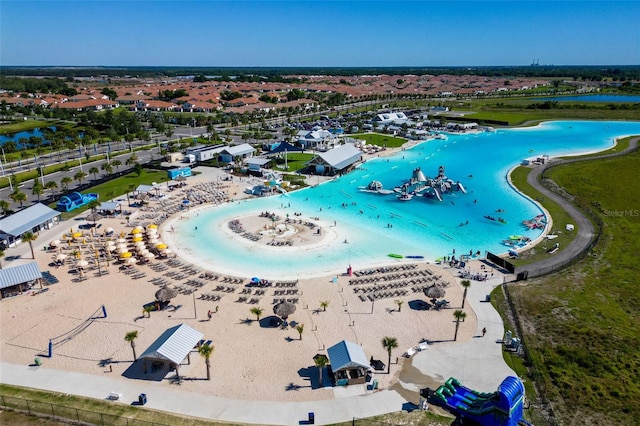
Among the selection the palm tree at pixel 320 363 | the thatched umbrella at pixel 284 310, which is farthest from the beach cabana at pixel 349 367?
the thatched umbrella at pixel 284 310

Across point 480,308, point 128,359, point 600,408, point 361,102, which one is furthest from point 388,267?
point 361,102

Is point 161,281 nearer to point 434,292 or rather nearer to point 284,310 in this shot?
point 284,310

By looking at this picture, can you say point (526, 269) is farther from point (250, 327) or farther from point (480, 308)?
point (250, 327)

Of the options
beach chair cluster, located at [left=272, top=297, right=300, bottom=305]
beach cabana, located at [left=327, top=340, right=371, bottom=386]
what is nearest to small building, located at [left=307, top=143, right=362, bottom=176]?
beach chair cluster, located at [left=272, top=297, right=300, bottom=305]

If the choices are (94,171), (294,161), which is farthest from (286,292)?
(294,161)

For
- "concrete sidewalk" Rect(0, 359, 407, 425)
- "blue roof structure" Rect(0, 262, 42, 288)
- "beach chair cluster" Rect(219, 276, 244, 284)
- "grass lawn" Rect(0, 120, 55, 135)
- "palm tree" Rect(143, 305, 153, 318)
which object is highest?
"grass lawn" Rect(0, 120, 55, 135)

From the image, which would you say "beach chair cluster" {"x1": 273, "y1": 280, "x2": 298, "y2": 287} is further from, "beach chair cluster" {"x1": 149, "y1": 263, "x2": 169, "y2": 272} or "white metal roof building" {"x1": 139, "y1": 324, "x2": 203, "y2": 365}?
"beach chair cluster" {"x1": 149, "y1": 263, "x2": 169, "y2": 272}
